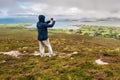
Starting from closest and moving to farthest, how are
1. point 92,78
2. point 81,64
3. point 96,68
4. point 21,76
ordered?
point 92,78 < point 21,76 < point 96,68 < point 81,64

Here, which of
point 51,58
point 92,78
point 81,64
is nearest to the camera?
point 92,78

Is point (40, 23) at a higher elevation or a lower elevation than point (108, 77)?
higher

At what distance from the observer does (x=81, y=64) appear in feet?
64.3

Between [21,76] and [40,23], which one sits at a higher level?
[40,23]

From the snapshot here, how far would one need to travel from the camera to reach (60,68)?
61.4 feet

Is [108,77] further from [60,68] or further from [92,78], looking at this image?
[60,68]

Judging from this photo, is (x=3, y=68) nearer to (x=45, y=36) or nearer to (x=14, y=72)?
(x=14, y=72)

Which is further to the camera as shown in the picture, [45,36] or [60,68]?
[45,36]

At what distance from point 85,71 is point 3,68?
7.90 meters

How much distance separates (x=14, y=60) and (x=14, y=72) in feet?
19.4

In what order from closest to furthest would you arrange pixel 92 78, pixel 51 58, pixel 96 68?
pixel 92 78
pixel 96 68
pixel 51 58

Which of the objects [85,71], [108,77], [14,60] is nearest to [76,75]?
[85,71]

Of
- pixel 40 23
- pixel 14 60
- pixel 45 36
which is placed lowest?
pixel 14 60

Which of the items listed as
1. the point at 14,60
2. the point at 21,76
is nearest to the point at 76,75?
the point at 21,76
